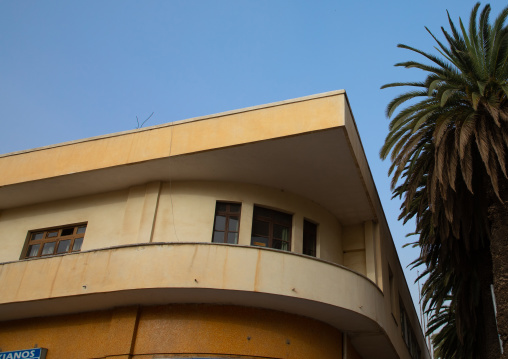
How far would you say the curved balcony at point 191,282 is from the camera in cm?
1282

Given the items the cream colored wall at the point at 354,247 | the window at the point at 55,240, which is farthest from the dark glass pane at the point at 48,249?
the cream colored wall at the point at 354,247

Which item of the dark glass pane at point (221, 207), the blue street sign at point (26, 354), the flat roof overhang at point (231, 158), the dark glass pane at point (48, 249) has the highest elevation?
the flat roof overhang at point (231, 158)

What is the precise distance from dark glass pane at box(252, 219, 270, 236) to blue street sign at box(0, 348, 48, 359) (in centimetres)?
643

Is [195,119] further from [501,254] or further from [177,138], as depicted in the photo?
[501,254]

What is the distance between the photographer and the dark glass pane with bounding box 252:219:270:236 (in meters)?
15.2

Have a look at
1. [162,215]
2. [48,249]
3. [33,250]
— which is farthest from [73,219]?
[162,215]

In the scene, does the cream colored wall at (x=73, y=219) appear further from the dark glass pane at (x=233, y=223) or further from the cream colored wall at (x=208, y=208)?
the dark glass pane at (x=233, y=223)

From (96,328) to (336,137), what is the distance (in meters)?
7.94

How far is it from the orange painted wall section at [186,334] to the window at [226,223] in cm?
226

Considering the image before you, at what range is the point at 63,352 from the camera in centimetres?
1377

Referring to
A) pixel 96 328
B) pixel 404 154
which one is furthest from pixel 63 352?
pixel 404 154

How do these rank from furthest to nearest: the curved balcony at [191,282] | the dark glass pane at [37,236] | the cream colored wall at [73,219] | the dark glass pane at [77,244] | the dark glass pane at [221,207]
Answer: the dark glass pane at [37,236]
the dark glass pane at [77,244]
the cream colored wall at [73,219]
the dark glass pane at [221,207]
the curved balcony at [191,282]

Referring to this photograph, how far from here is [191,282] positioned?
1271cm

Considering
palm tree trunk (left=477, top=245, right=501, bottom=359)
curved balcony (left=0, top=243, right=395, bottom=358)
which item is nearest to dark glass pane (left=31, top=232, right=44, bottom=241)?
curved balcony (left=0, top=243, right=395, bottom=358)
